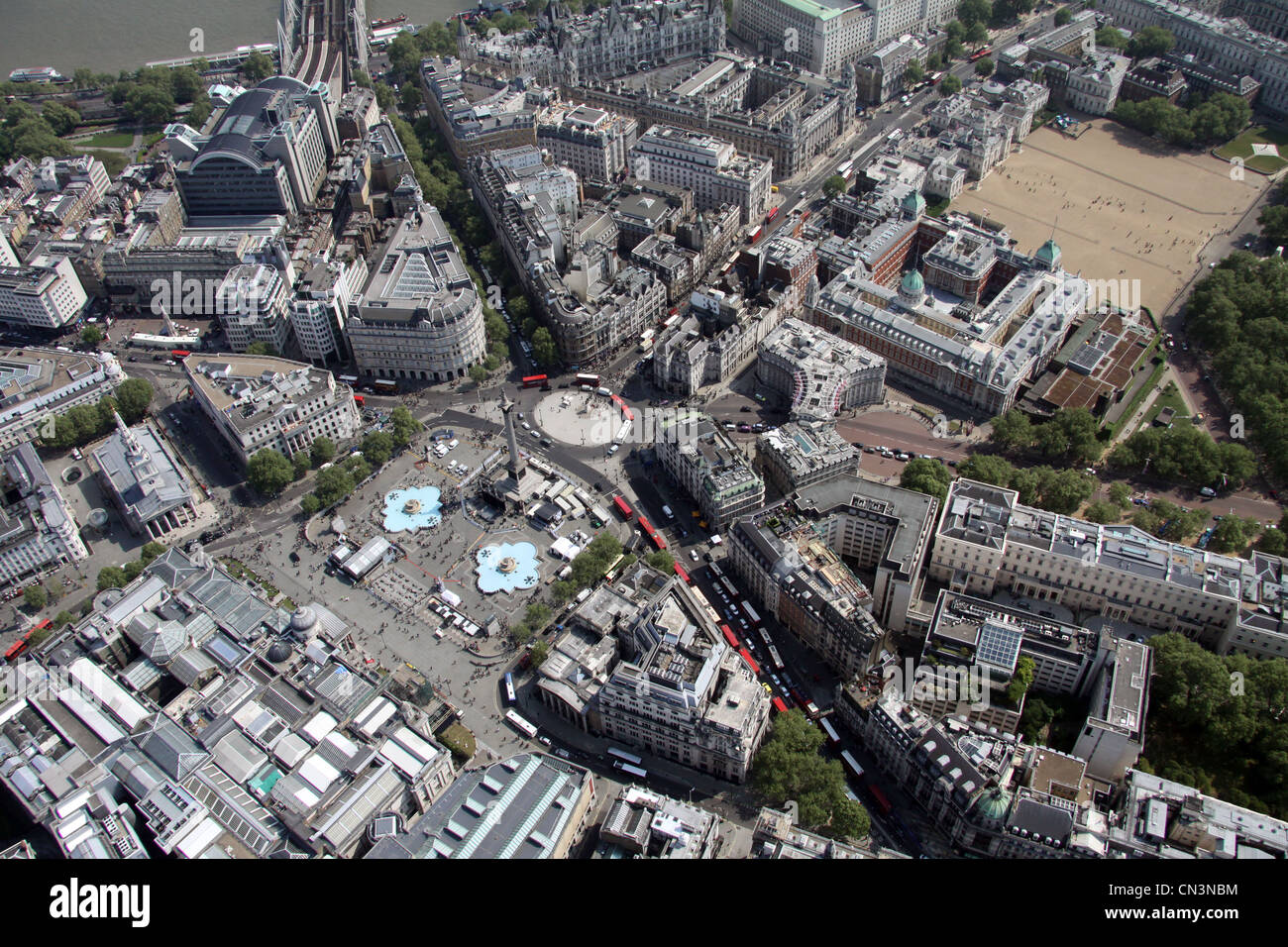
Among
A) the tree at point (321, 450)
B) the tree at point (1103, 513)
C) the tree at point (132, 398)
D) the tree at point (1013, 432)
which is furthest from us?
the tree at point (132, 398)

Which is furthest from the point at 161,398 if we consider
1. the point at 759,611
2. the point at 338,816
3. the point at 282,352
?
the point at 759,611

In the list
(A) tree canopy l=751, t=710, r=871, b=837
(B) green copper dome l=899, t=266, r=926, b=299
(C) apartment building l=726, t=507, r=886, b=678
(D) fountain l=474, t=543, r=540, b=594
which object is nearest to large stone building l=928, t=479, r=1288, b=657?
(C) apartment building l=726, t=507, r=886, b=678

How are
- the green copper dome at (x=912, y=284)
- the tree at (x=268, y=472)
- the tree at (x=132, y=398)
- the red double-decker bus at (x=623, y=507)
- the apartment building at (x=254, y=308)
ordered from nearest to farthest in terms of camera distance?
the red double-decker bus at (x=623, y=507), the tree at (x=268, y=472), the tree at (x=132, y=398), the green copper dome at (x=912, y=284), the apartment building at (x=254, y=308)

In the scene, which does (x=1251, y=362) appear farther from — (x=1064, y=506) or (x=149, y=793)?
(x=149, y=793)

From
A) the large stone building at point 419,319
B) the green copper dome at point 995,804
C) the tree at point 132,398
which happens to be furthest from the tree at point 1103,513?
the tree at point 132,398

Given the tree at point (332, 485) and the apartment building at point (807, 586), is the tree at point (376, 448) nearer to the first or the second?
the tree at point (332, 485)

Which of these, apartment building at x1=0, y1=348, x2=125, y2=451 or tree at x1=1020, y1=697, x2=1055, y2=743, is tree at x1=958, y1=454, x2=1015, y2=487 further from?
apartment building at x1=0, y1=348, x2=125, y2=451
